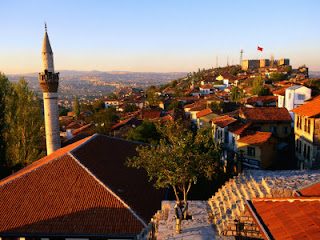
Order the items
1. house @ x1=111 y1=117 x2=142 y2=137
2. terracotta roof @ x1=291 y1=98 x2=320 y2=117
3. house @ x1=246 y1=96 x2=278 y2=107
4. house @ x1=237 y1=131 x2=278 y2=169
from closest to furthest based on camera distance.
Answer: terracotta roof @ x1=291 y1=98 x2=320 y2=117 < house @ x1=237 y1=131 x2=278 y2=169 < house @ x1=111 y1=117 x2=142 y2=137 < house @ x1=246 y1=96 x2=278 y2=107

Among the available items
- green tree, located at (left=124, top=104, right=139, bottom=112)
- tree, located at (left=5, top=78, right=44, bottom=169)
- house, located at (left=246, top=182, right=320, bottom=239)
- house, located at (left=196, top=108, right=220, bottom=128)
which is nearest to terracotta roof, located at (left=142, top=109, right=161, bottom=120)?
house, located at (left=196, top=108, right=220, bottom=128)

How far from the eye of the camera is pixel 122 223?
462 inches

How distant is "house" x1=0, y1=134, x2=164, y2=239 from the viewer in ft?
38.1

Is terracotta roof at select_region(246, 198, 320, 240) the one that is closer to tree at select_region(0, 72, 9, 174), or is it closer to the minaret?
the minaret

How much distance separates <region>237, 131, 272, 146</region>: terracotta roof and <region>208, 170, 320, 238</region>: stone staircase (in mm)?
7252

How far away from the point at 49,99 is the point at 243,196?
17.4 metres

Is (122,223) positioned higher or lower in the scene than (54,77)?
lower

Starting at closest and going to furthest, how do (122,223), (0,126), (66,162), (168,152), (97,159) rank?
1. (122,223)
2. (168,152)
3. (66,162)
4. (97,159)
5. (0,126)

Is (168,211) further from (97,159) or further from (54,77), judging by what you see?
(54,77)

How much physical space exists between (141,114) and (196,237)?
41.3 metres

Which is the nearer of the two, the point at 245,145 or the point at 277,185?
the point at 277,185

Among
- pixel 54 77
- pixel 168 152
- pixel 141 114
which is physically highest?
pixel 54 77

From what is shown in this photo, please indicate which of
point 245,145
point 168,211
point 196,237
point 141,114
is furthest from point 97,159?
point 141,114

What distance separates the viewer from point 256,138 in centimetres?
2394
